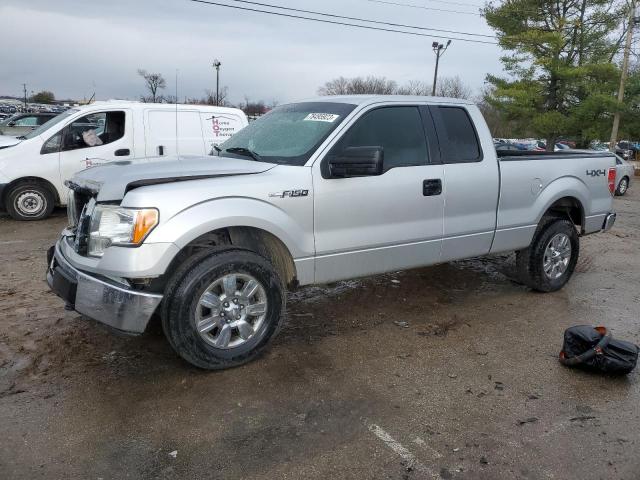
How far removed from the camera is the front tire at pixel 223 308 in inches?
135

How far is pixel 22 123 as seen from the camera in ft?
53.1

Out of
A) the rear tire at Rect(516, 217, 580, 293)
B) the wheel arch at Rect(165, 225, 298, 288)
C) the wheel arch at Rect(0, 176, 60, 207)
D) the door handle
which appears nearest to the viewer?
the wheel arch at Rect(165, 225, 298, 288)

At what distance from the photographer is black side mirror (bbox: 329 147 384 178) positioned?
3.74 m

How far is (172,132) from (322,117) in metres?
6.03

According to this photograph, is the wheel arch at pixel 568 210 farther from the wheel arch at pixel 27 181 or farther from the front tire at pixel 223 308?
the wheel arch at pixel 27 181

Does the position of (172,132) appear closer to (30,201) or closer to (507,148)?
(30,201)

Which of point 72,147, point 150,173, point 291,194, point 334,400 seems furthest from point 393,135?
point 72,147

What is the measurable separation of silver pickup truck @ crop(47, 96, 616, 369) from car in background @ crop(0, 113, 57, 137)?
1275cm

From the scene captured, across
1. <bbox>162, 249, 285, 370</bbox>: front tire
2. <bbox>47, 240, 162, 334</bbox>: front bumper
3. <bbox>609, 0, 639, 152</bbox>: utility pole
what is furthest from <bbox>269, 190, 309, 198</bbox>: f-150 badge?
<bbox>609, 0, 639, 152</bbox>: utility pole

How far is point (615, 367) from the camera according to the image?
3758 millimetres

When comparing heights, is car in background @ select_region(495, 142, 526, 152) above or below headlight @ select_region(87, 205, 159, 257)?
above

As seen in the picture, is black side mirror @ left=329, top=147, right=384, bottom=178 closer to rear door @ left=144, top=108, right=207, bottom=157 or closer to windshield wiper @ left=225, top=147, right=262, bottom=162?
windshield wiper @ left=225, top=147, right=262, bottom=162

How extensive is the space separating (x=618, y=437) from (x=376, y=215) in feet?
7.02

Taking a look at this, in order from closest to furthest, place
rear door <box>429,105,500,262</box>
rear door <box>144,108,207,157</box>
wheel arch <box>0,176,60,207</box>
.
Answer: rear door <box>429,105,500,262</box>, wheel arch <box>0,176,60,207</box>, rear door <box>144,108,207,157</box>
